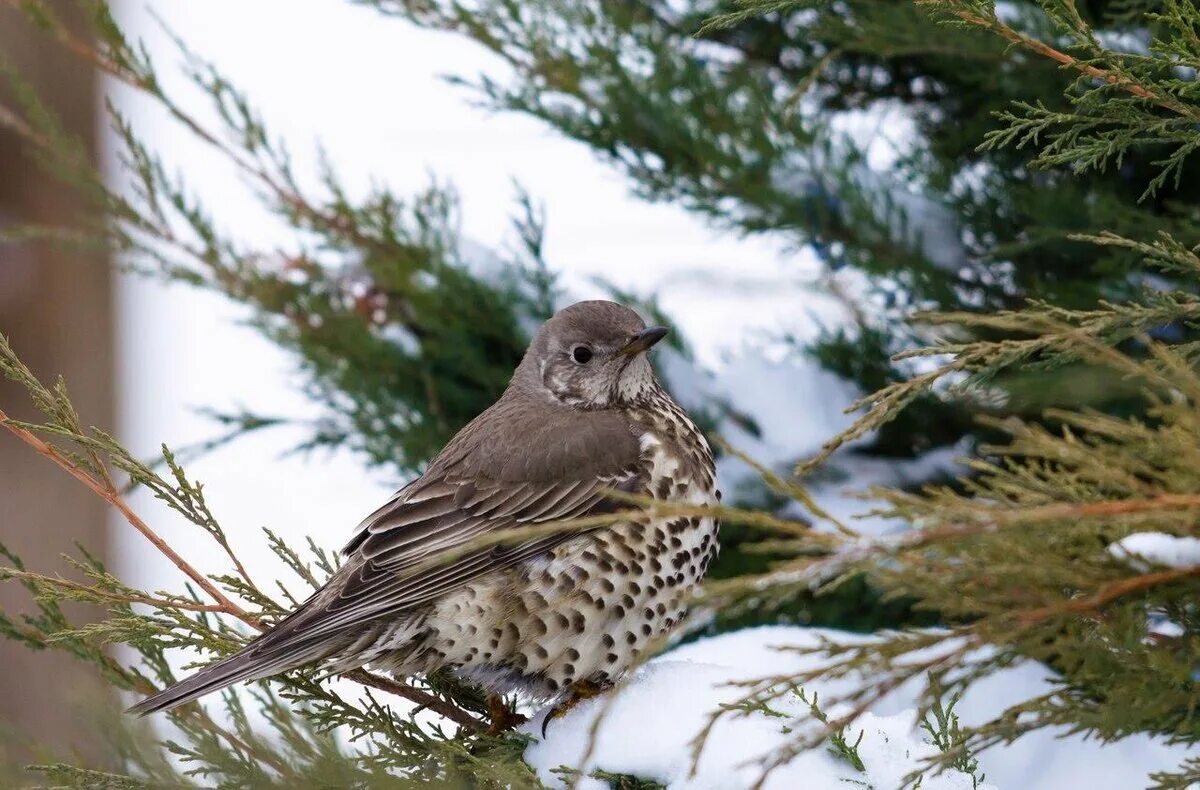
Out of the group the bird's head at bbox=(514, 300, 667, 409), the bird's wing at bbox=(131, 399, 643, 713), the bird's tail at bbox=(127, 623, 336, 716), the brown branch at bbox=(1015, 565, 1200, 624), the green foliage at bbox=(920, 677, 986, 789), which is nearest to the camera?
the brown branch at bbox=(1015, 565, 1200, 624)

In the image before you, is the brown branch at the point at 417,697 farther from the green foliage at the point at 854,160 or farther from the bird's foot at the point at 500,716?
the green foliage at the point at 854,160

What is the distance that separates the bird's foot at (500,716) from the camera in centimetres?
231

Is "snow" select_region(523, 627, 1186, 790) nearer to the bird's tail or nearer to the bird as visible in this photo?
the bird

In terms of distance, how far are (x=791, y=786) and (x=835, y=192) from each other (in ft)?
5.99

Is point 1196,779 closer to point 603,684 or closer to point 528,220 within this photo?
point 603,684

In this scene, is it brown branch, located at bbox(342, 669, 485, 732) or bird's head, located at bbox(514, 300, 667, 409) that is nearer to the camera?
brown branch, located at bbox(342, 669, 485, 732)

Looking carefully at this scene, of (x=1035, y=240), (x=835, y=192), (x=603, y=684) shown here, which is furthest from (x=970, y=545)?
(x=835, y=192)

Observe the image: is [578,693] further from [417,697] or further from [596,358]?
[596,358]

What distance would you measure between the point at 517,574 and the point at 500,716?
0.25 m

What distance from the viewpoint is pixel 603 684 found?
7.91 ft

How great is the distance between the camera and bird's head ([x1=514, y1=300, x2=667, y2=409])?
9.33 ft

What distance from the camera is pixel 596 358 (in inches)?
113

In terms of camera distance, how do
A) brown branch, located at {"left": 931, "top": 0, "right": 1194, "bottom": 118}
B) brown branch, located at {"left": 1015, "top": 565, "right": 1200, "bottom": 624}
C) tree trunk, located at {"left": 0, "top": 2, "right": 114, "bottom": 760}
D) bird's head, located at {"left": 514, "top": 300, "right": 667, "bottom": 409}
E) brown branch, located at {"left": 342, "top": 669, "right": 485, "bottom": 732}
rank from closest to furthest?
brown branch, located at {"left": 1015, "top": 565, "right": 1200, "bottom": 624} < brown branch, located at {"left": 931, "top": 0, "right": 1194, "bottom": 118} < brown branch, located at {"left": 342, "top": 669, "right": 485, "bottom": 732} < bird's head, located at {"left": 514, "top": 300, "right": 667, "bottom": 409} < tree trunk, located at {"left": 0, "top": 2, "right": 114, "bottom": 760}

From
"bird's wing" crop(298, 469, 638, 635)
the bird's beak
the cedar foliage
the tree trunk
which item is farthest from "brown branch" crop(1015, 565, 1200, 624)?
the tree trunk
